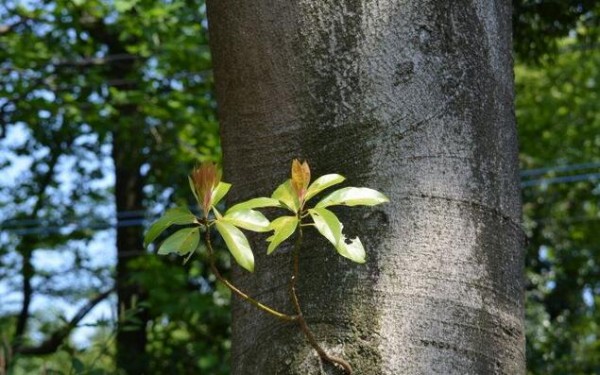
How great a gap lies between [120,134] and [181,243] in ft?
25.7

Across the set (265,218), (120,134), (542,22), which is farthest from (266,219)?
Answer: (120,134)

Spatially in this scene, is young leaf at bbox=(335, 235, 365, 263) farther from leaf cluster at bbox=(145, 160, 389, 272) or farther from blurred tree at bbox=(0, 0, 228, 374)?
blurred tree at bbox=(0, 0, 228, 374)

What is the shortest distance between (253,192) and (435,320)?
0.36 metres

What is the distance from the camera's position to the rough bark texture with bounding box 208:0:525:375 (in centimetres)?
123

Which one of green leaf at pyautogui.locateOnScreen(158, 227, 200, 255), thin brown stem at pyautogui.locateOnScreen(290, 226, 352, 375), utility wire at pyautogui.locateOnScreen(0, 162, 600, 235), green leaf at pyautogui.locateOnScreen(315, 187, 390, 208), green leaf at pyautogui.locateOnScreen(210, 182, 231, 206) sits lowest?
thin brown stem at pyautogui.locateOnScreen(290, 226, 352, 375)

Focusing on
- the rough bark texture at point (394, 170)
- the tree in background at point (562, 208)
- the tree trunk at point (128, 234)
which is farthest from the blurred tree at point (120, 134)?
Result: the rough bark texture at point (394, 170)

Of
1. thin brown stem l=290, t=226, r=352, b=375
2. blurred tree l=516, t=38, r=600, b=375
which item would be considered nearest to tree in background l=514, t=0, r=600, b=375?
blurred tree l=516, t=38, r=600, b=375

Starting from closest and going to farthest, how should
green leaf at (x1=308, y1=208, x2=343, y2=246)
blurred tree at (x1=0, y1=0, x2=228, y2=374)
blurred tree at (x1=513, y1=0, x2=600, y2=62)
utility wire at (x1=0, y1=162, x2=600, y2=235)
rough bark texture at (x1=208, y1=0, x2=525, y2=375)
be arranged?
green leaf at (x1=308, y1=208, x2=343, y2=246)
rough bark texture at (x1=208, y1=0, x2=525, y2=375)
blurred tree at (x1=513, y1=0, x2=600, y2=62)
blurred tree at (x1=0, y1=0, x2=228, y2=374)
utility wire at (x1=0, y1=162, x2=600, y2=235)

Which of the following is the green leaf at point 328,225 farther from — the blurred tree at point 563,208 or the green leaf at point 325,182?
the blurred tree at point 563,208

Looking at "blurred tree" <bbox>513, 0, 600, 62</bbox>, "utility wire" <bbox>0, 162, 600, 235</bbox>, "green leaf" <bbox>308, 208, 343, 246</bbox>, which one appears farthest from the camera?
"utility wire" <bbox>0, 162, 600, 235</bbox>

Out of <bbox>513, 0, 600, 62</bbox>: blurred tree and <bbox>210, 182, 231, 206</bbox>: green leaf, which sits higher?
<bbox>513, 0, 600, 62</bbox>: blurred tree

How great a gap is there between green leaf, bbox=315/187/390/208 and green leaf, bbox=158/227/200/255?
17 cm

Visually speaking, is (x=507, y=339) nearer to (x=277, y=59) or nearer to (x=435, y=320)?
(x=435, y=320)

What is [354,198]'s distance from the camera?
114cm
